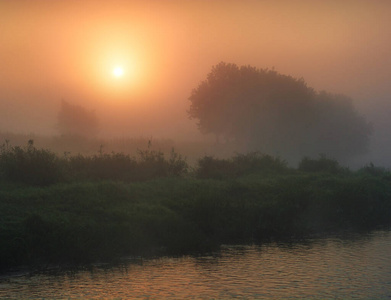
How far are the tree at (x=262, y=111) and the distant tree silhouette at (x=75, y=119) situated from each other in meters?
30.2

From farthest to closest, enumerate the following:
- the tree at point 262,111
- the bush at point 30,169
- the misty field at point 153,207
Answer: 1. the tree at point 262,111
2. the bush at point 30,169
3. the misty field at point 153,207

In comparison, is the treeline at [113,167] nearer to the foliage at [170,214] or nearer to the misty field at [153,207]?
the misty field at [153,207]

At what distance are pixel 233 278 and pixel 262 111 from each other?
2897 inches

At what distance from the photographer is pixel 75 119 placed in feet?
391

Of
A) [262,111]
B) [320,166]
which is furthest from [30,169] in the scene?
[262,111]

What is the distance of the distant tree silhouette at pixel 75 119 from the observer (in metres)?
119

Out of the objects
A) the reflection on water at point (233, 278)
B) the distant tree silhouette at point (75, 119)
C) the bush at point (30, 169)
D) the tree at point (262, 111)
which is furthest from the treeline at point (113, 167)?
the distant tree silhouette at point (75, 119)

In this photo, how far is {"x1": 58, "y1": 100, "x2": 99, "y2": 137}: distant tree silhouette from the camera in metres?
119

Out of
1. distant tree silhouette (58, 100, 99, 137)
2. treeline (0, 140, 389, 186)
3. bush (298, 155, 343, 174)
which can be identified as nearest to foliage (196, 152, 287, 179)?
treeline (0, 140, 389, 186)

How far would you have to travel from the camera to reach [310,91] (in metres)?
101

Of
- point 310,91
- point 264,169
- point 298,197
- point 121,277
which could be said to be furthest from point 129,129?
point 121,277

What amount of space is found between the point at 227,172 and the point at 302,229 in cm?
1035

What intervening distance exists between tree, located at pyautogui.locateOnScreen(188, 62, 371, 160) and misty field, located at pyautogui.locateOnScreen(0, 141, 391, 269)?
172 ft

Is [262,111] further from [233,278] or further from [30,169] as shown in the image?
[233,278]
